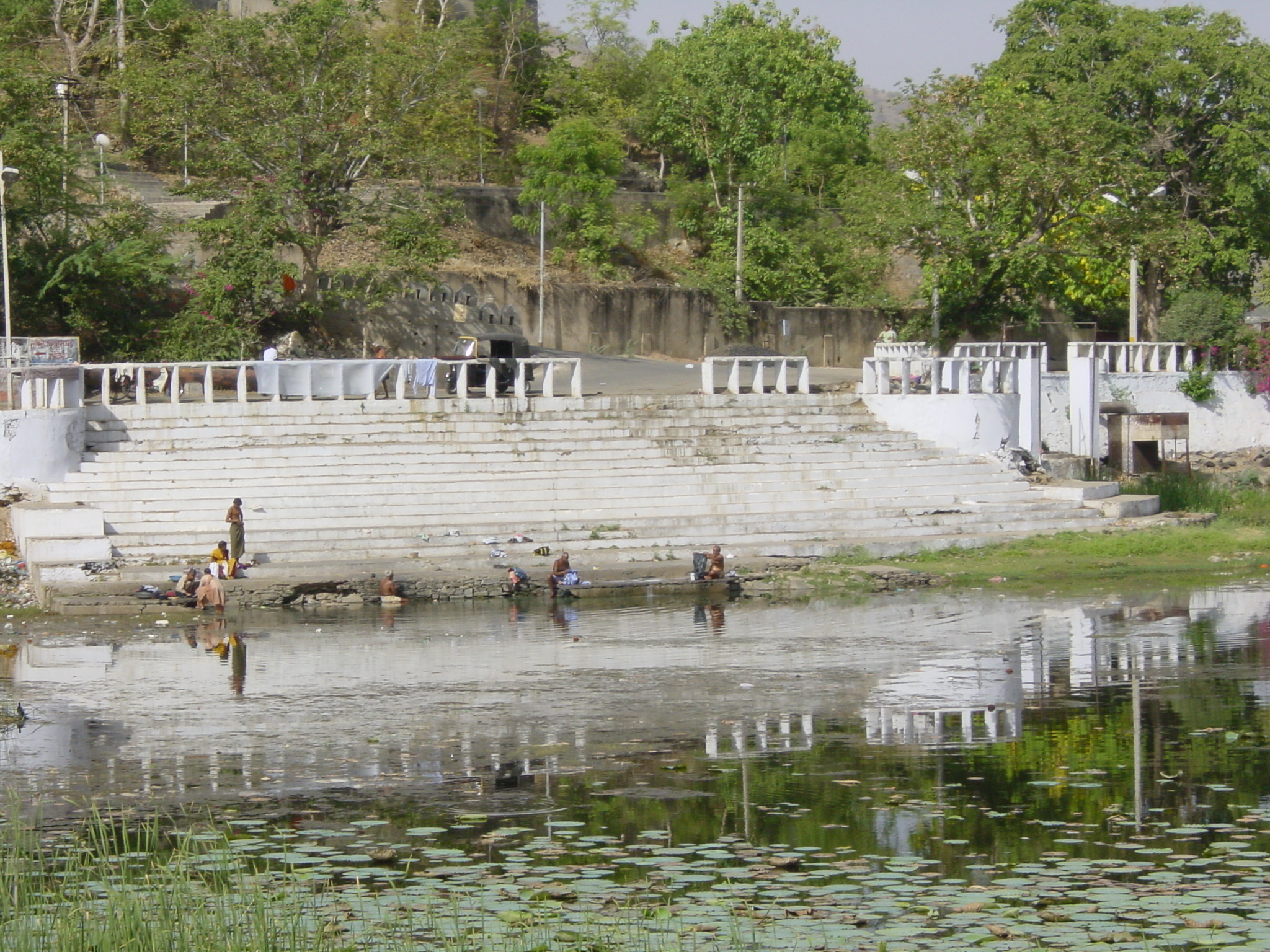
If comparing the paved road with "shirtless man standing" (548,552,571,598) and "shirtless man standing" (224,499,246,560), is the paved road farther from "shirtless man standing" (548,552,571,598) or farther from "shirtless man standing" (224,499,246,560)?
"shirtless man standing" (224,499,246,560)

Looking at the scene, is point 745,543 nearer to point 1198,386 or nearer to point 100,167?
point 1198,386

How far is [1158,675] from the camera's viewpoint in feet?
54.1

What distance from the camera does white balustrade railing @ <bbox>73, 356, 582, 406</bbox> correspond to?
88.2 ft

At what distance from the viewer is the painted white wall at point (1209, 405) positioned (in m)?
35.1

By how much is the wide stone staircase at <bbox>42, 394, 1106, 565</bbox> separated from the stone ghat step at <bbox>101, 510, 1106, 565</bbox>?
0.10ft

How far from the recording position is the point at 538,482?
2625cm

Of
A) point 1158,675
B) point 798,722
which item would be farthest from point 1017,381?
point 798,722

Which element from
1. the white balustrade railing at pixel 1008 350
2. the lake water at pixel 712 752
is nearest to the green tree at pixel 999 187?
the white balustrade railing at pixel 1008 350

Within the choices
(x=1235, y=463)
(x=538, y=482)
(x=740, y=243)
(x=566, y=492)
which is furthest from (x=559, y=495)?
(x=740, y=243)

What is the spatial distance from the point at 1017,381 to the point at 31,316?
801 inches

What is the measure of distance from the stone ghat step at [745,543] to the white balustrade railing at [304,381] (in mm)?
4321

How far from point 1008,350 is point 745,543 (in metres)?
15.5

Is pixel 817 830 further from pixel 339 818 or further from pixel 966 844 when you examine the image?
pixel 339 818

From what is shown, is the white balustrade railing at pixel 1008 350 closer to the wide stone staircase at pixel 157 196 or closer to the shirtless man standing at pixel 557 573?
the shirtless man standing at pixel 557 573
